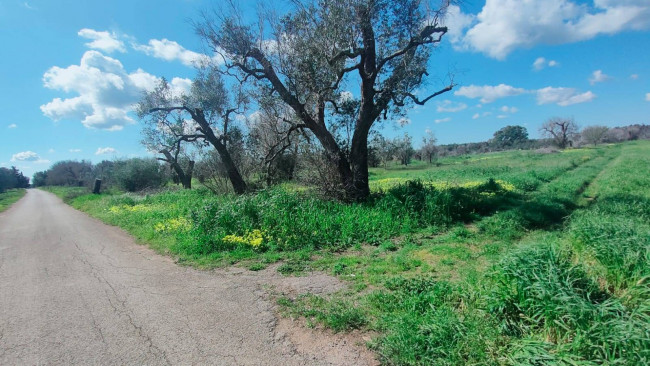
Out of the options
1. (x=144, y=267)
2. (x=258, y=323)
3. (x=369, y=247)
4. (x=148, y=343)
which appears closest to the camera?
(x=148, y=343)

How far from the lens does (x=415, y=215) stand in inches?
391

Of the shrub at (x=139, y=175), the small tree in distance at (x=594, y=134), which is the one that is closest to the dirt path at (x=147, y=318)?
the shrub at (x=139, y=175)

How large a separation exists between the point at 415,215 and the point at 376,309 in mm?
5913

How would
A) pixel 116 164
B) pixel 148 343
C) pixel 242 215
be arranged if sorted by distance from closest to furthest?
pixel 148 343 → pixel 242 215 → pixel 116 164

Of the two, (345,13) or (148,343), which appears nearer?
(148,343)

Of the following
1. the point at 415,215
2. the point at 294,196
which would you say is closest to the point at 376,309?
the point at 415,215

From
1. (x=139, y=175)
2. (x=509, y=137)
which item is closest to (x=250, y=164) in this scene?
(x=139, y=175)

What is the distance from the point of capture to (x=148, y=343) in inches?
152

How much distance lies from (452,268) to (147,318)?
5016mm

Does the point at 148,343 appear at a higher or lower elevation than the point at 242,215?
lower

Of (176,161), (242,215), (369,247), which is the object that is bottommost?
(369,247)

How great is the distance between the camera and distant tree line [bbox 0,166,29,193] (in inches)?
2320

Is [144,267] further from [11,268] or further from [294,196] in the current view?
[294,196]

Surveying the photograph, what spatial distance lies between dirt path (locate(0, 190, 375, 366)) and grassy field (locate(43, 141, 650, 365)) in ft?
1.48
